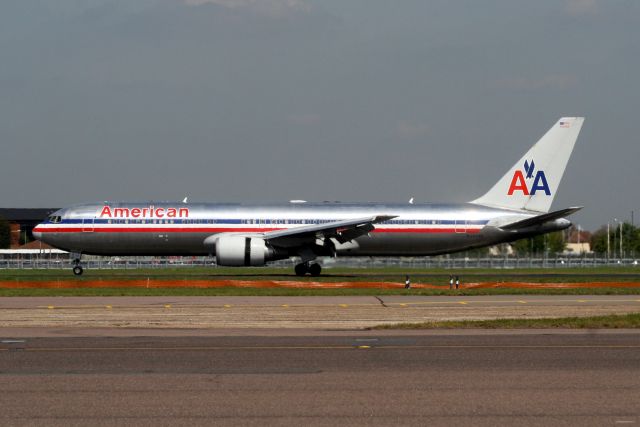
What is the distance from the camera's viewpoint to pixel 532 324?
2281cm

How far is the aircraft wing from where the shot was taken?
160 ft

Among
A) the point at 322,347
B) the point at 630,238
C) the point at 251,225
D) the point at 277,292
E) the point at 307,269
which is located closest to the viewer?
the point at 322,347

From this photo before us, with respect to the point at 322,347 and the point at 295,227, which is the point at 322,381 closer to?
the point at 322,347

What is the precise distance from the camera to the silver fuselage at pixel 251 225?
51.2 metres

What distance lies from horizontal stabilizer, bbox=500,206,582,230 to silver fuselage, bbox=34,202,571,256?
1.20 feet

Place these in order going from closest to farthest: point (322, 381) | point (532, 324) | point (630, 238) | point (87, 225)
Answer: point (322, 381) → point (532, 324) → point (87, 225) → point (630, 238)

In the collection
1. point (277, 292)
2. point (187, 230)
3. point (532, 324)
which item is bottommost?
point (532, 324)

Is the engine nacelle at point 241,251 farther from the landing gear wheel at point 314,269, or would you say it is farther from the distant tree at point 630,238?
the distant tree at point 630,238

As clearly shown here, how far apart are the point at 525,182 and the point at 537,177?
76 centimetres

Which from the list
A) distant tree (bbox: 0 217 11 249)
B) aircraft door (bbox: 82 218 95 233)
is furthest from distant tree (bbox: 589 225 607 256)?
aircraft door (bbox: 82 218 95 233)

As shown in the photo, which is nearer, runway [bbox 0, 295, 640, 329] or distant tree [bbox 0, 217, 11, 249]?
runway [bbox 0, 295, 640, 329]

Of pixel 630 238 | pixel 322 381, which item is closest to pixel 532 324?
pixel 322 381

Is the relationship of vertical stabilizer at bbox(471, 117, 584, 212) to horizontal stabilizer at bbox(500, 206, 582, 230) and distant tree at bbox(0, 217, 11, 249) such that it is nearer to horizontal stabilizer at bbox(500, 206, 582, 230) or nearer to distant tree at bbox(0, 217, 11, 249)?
horizontal stabilizer at bbox(500, 206, 582, 230)

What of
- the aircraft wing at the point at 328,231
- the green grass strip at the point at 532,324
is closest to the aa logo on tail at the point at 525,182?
the aircraft wing at the point at 328,231
